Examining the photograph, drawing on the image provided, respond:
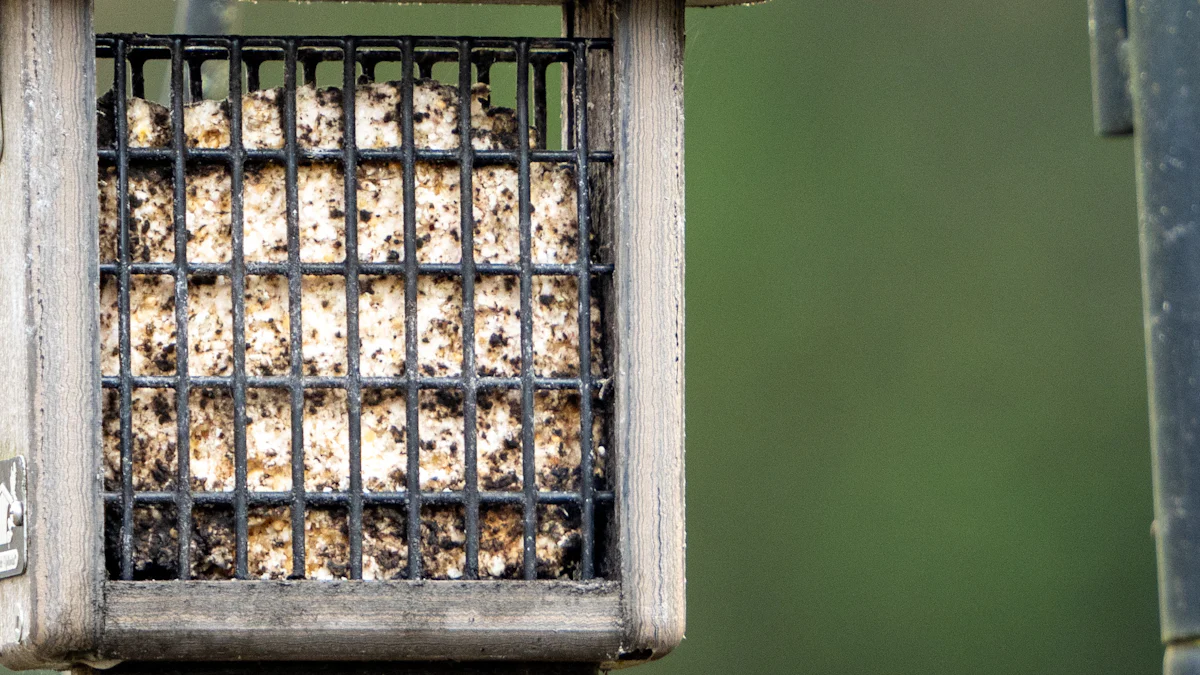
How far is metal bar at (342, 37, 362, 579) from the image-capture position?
1.76m

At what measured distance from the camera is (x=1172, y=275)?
1513 mm

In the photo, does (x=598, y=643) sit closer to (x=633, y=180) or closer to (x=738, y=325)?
(x=633, y=180)

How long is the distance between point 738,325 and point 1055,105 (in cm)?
113

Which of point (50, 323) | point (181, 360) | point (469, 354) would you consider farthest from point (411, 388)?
point (50, 323)

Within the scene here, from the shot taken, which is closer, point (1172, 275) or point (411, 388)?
point (1172, 275)

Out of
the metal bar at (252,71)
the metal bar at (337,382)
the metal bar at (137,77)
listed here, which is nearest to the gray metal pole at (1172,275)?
the metal bar at (337,382)

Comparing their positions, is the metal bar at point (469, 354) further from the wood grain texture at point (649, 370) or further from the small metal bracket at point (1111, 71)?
the small metal bracket at point (1111, 71)

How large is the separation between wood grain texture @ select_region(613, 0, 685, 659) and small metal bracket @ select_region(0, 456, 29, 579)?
53cm

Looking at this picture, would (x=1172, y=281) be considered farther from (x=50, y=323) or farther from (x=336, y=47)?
(x=50, y=323)

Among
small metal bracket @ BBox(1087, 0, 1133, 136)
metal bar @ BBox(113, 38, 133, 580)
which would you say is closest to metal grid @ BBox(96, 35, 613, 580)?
metal bar @ BBox(113, 38, 133, 580)

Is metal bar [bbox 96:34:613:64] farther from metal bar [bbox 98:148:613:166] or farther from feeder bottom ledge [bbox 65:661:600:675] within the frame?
feeder bottom ledge [bbox 65:661:600:675]

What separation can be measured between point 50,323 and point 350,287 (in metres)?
0.26

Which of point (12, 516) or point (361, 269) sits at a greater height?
point (361, 269)

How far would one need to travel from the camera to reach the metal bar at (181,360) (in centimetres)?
175
